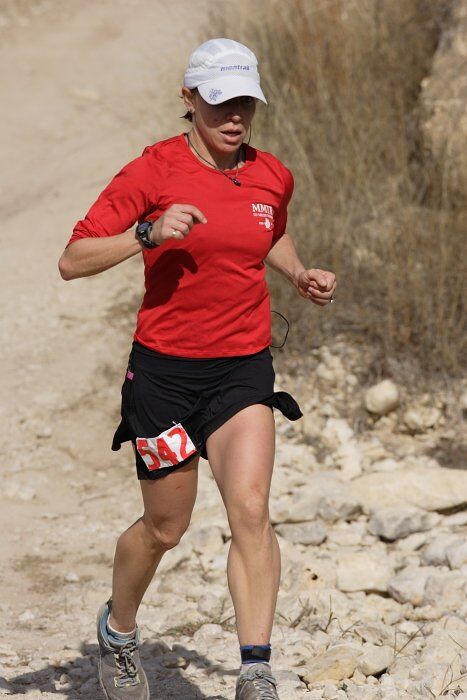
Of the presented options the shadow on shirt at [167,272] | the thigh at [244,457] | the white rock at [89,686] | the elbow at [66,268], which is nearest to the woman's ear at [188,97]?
the shadow on shirt at [167,272]

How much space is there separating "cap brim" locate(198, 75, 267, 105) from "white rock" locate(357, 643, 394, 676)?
1.92 meters

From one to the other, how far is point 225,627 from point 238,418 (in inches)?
56.9


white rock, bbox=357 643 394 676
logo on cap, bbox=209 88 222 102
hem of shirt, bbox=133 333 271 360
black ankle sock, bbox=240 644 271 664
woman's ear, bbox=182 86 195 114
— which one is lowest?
white rock, bbox=357 643 394 676

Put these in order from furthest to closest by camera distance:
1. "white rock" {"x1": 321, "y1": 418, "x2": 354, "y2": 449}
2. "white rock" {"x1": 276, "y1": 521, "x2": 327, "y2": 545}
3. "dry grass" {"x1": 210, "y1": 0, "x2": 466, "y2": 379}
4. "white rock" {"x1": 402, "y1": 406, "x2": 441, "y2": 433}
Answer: "dry grass" {"x1": 210, "y1": 0, "x2": 466, "y2": 379}, "white rock" {"x1": 402, "y1": 406, "x2": 441, "y2": 433}, "white rock" {"x1": 321, "y1": 418, "x2": 354, "y2": 449}, "white rock" {"x1": 276, "y1": 521, "x2": 327, "y2": 545}

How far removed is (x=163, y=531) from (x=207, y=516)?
1994 millimetres

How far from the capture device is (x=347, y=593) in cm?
490

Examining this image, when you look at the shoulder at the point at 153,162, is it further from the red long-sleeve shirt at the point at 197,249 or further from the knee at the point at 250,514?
the knee at the point at 250,514

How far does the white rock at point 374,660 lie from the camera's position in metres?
4.00

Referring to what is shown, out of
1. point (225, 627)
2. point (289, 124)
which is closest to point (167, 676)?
point (225, 627)

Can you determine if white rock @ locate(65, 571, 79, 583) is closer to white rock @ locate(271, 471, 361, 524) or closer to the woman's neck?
white rock @ locate(271, 471, 361, 524)

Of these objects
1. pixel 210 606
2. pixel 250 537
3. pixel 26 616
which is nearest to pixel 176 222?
pixel 250 537

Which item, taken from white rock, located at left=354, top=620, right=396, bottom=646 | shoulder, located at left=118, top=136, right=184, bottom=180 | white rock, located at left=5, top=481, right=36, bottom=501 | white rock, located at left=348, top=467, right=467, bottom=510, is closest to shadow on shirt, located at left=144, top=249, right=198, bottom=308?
shoulder, located at left=118, top=136, right=184, bottom=180

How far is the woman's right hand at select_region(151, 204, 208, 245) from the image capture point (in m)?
3.05

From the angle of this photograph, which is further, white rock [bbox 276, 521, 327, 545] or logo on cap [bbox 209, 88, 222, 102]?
white rock [bbox 276, 521, 327, 545]
